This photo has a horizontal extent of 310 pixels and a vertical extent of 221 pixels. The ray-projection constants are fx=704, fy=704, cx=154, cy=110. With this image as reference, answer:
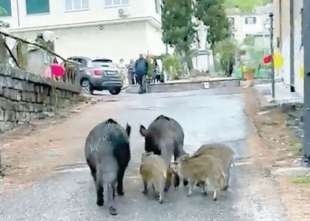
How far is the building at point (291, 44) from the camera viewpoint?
1872cm

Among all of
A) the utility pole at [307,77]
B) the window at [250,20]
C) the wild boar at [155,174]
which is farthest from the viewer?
the window at [250,20]

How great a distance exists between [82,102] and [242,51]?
895 inches

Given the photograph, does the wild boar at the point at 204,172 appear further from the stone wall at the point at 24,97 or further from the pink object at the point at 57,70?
the pink object at the point at 57,70

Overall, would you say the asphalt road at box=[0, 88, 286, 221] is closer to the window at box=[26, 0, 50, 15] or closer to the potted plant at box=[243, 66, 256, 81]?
the potted plant at box=[243, 66, 256, 81]

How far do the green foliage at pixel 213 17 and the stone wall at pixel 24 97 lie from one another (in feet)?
88.3

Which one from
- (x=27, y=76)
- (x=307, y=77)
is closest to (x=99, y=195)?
(x=307, y=77)

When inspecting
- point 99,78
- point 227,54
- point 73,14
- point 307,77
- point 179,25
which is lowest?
point 99,78

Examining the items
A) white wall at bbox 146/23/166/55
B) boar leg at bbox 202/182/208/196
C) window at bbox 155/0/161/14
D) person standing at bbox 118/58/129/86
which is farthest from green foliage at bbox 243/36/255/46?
boar leg at bbox 202/182/208/196

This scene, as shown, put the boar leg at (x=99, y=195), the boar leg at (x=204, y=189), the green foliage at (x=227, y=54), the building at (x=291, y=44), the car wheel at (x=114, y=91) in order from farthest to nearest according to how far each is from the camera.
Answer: the green foliage at (x=227, y=54) < the car wheel at (x=114, y=91) < the building at (x=291, y=44) < the boar leg at (x=204, y=189) < the boar leg at (x=99, y=195)

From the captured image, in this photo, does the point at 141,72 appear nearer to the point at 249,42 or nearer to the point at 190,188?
the point at 190,188

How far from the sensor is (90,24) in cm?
4109

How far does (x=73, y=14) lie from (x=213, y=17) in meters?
9.56

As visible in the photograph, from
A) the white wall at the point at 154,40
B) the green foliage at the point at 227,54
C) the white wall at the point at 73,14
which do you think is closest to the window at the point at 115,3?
the white wall at the point at 73,14

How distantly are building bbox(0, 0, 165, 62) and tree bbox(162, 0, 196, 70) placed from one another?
2527 mm
